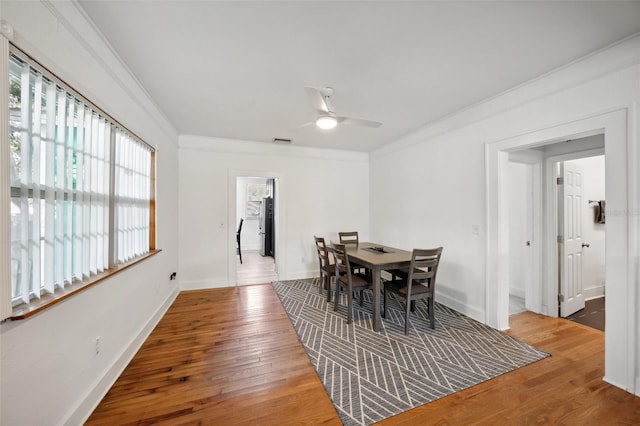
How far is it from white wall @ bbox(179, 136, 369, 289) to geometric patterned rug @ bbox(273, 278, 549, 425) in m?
1.73

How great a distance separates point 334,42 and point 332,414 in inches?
105

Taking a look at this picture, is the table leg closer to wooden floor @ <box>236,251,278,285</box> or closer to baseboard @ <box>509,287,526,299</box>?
wooden floor @ <box>236,251,278,285</box>

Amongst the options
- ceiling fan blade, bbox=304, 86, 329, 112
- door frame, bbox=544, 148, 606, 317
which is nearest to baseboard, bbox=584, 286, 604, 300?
door frame, bbox=544, 148, 606, 317

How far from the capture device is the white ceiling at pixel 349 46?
1.55 meters

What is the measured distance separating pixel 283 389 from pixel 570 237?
3.93 metres

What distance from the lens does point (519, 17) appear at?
1610 millimetres

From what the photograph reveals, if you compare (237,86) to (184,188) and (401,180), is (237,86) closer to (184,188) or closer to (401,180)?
(184,188)

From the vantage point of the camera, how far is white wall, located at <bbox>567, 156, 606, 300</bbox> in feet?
11.4

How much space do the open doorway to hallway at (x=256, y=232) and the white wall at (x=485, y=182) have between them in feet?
8.33

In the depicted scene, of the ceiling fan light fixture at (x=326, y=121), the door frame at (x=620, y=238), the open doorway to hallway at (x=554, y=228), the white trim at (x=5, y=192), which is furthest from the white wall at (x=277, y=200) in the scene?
the door frame at (x=620, y=238)

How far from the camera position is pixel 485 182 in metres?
2.88

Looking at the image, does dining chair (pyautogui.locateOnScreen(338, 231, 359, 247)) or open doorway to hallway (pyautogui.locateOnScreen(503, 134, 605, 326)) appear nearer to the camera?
open doorway to hallway (pyautogui.locateOnScreen(503, 134, 605, 326))

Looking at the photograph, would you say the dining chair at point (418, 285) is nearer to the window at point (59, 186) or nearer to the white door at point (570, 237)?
the white door at point (570, 237)

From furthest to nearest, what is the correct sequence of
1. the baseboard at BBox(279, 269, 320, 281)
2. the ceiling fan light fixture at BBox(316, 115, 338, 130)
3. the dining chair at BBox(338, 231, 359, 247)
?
the baseboard at BBox(279, 269, 320, 281), the dining chair at BBox(338, 231, 359, 247), the ceiling fan light fixture at BBox(316, 115, 338, 130)
